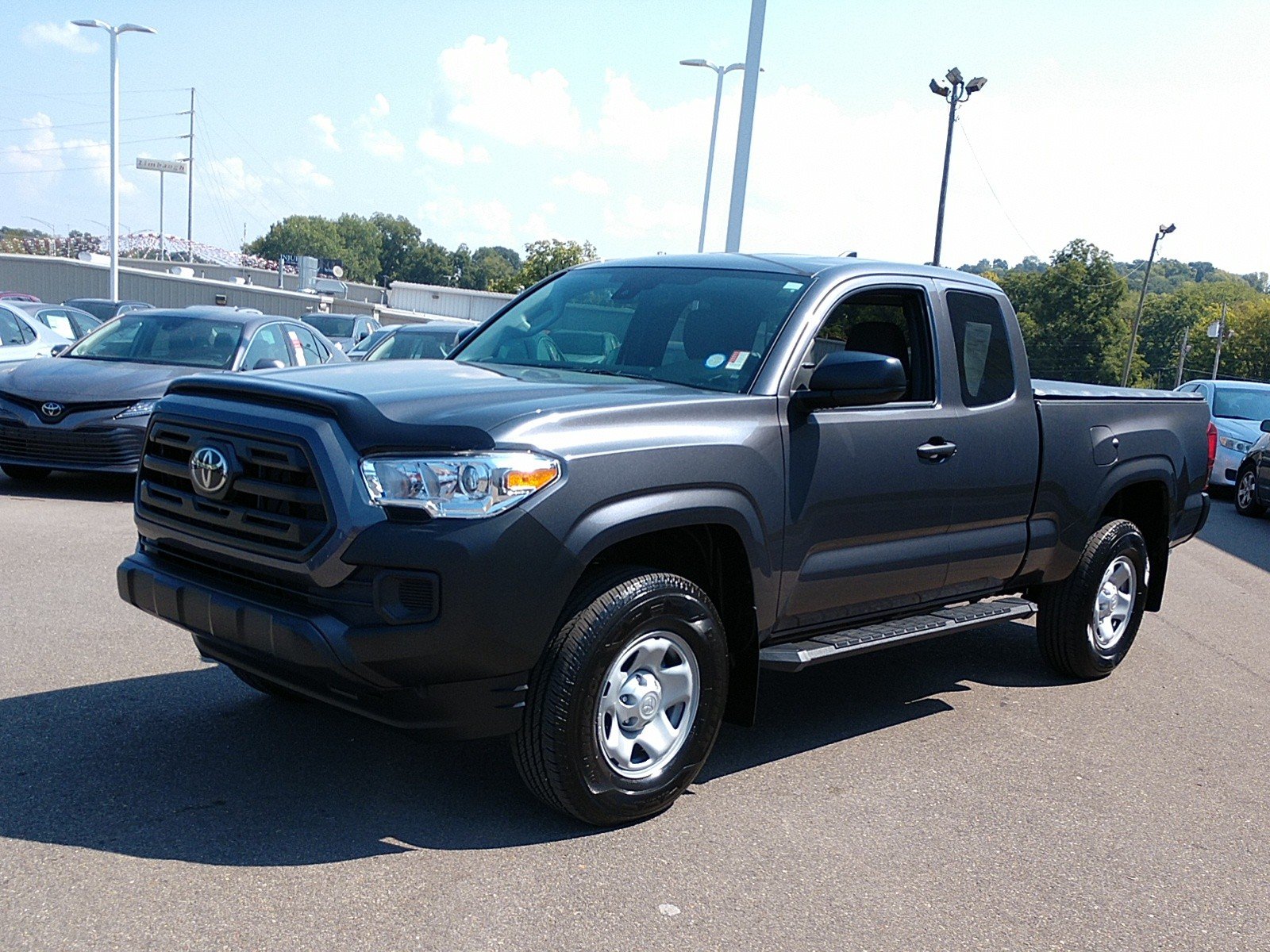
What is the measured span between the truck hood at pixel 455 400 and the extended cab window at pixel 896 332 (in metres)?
1.04

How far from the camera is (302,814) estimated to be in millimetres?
4133

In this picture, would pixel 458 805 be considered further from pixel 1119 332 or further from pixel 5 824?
pixel 1119 332

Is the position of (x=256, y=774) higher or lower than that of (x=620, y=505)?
lower

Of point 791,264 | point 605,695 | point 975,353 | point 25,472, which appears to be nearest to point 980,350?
point 975,353

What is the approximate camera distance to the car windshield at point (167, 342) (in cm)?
1159

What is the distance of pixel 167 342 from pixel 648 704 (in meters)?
9.01

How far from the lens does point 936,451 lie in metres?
5.24

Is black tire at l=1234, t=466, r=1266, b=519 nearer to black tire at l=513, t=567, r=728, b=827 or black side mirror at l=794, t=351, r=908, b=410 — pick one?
black side mirror at l=794, t=351, r=908, b=410

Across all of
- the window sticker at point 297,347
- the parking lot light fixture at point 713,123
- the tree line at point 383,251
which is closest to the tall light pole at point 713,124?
the parking lot light fixture at point 713,123

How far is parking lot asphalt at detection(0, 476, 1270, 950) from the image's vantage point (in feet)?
11.5

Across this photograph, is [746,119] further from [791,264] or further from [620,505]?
[620,505]

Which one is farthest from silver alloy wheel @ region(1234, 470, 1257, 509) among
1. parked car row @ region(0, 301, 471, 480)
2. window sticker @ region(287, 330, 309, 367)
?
window sticker @ region(287, 330, 309, 367)

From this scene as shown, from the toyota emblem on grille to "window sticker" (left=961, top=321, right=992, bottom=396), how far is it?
3.20 meters

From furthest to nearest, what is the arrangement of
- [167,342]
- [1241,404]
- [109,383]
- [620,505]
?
[1241,404] → [167,342] → [109,383] → [620,505]
